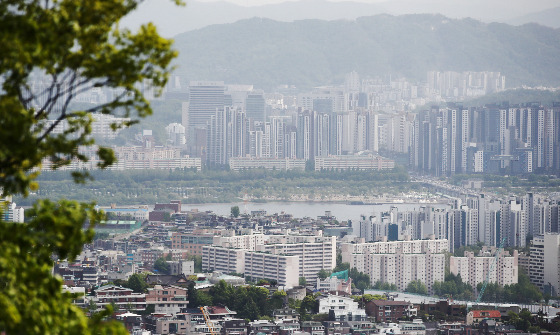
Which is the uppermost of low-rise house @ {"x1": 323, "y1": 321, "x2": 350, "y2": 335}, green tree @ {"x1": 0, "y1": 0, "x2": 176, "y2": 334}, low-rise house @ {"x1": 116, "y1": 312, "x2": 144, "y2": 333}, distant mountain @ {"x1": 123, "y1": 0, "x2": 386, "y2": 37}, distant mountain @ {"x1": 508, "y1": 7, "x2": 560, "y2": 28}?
distant mountain @ {"x1": 123, "y1": 0, "x2": 386, "y2": 37}

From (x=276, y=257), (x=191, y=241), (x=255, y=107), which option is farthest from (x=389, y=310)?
(x=255, y=107)

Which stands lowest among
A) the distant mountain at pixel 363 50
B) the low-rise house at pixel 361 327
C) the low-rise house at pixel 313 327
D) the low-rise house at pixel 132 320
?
the low-rise house at pixel 361 327

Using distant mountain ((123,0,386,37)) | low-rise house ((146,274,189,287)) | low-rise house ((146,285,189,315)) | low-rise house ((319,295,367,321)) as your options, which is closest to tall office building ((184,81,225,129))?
distant mountain ((123,0,386,37))

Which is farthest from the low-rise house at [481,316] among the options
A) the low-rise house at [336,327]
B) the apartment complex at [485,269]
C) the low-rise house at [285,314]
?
the apartment complex at [485,269]

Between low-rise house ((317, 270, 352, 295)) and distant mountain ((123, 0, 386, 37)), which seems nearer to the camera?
low-rise house ((317, 270, 352, 295))

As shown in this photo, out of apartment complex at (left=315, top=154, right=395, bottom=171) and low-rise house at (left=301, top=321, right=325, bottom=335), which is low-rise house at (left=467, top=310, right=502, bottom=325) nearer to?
low-rise house at (left=301, top=321, right=325, bottom=335)

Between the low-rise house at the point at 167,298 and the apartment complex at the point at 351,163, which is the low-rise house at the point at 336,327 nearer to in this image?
the low-rise house at the point at 167,298
